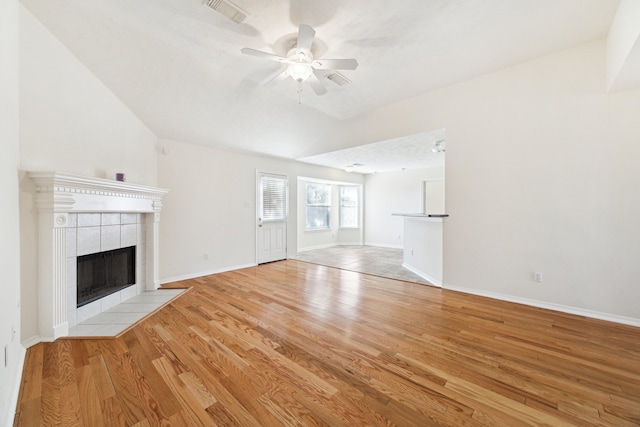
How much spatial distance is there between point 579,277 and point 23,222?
570 centimetres

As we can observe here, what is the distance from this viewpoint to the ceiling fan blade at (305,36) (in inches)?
79.2

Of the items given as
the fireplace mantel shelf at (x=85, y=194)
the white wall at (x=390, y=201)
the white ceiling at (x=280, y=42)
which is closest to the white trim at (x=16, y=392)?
the fireplace mantel shelf at (x=85, y=194)

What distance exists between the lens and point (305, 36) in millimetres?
2111

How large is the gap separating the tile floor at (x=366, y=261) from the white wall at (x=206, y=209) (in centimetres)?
179

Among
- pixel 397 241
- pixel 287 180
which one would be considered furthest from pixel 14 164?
pixel 397 241

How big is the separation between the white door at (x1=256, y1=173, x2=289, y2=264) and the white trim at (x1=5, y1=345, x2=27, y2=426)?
364 centimetres

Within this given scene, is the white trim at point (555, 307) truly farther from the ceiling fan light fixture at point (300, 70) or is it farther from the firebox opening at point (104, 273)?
the firebox opening at point (104, 273)

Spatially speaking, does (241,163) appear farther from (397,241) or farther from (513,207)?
(397,241)

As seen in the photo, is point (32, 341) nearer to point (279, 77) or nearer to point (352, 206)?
point (279, 77)

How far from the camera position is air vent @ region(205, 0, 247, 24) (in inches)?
82.2

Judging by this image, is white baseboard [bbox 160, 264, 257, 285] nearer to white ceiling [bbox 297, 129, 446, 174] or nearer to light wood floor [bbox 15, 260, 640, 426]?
light wood floor [bbox 15, 260, 640, 426]

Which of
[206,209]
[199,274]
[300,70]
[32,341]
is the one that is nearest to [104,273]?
[32,341]

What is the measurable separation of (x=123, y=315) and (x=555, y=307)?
514cm

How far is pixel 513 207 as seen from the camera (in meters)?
3.17
